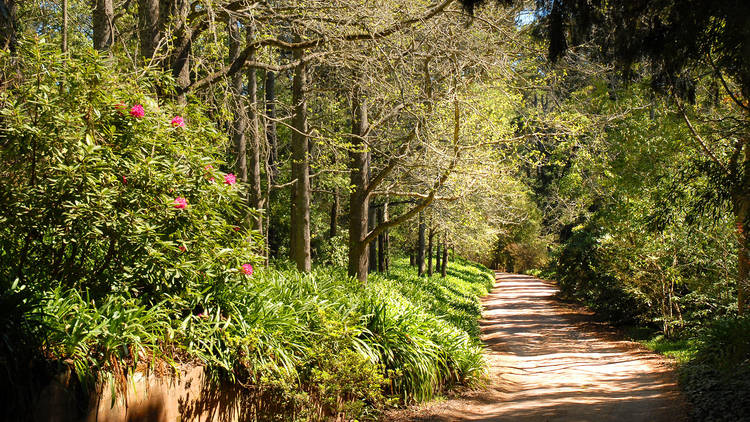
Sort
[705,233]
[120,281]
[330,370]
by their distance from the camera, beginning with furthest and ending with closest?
[705,233], [330,370], [120,281]

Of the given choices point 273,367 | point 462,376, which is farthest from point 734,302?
point 273,367

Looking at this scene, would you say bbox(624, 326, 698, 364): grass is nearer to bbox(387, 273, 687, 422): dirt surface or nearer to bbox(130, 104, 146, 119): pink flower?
bbox(387, 273, 687, 422): dirt surface

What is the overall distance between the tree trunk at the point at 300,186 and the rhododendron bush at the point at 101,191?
16.6 feet

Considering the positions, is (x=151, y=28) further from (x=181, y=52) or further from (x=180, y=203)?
(x=180, y=203)

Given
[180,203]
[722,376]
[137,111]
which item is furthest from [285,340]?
[722,376]

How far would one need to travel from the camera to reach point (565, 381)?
9.79m

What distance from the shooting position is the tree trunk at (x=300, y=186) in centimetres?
1082

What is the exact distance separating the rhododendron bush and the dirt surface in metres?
3.68

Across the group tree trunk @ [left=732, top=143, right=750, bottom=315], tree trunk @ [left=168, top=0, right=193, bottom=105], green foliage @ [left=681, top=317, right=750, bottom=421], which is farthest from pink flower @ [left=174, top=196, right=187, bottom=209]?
green foliage @ [left=681, top=317, right=750, bottom=421]

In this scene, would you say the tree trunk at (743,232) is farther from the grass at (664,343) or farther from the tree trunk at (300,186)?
the tree trunk at (300,186)

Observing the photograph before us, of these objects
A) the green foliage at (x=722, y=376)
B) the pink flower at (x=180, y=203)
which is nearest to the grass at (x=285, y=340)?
the pink flower at (x=180, y=203)

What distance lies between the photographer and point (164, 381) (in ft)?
15.1

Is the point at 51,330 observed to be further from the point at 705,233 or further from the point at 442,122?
the point at 705,233

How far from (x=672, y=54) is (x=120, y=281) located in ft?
19.2
